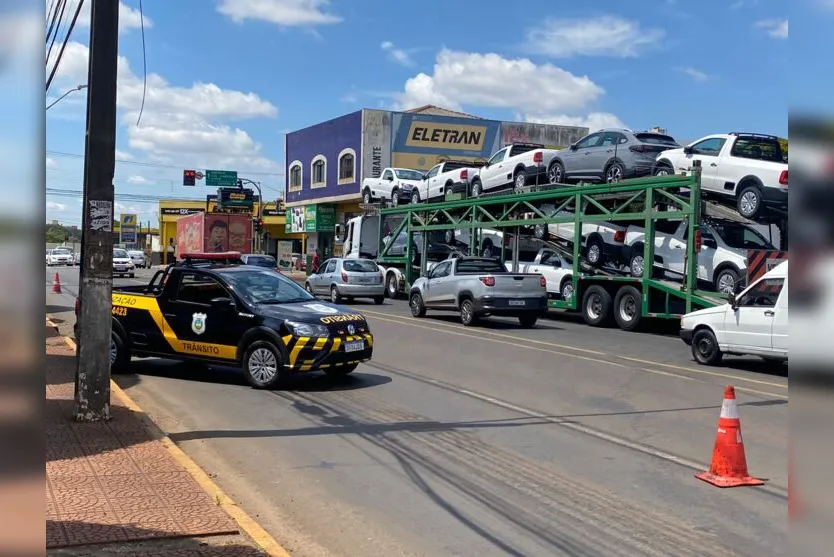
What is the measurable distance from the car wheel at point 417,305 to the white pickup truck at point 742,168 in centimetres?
765

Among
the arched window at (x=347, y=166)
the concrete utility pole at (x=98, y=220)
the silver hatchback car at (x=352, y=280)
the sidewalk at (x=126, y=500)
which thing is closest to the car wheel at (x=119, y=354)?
the sidewalk at (x=126, y=500)

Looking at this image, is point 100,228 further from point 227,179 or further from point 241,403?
point 227,179

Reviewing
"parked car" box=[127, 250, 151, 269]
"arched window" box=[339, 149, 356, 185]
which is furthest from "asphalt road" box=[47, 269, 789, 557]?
"parked car" box=[127, 250, 151, 269]

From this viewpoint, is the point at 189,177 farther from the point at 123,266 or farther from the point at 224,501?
the point at 224,501

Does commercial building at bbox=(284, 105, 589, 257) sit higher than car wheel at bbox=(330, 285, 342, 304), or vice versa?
commercial building at bbox=(284, 105, 589, 257)

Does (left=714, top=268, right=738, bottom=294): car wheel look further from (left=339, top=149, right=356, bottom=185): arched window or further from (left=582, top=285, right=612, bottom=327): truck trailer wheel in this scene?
(left=339, top=149, right=356, bottom=185): arched window

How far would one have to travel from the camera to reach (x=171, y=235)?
88.8m

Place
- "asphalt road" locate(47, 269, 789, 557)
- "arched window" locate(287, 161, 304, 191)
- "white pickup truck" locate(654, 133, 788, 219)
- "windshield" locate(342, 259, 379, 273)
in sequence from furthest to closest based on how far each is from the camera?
"arched window" locate(287, 161, 304, 191) < "windshield" locate(342, 259, 379, 273) < "white pickup truck" locate(654, 133, 788, 219) < "asphalt road" locate(47, 269, 789, 557)

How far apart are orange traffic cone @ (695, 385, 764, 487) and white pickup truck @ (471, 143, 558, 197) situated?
680 inches

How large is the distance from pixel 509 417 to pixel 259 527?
4.13 metres

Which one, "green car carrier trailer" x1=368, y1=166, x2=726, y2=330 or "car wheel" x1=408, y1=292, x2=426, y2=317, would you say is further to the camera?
"car wheel" x1=408, y1=292, x2=426, y2=317

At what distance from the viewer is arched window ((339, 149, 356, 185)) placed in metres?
45.9

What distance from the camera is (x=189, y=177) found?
63719 millimetres

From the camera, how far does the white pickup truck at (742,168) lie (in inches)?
601
